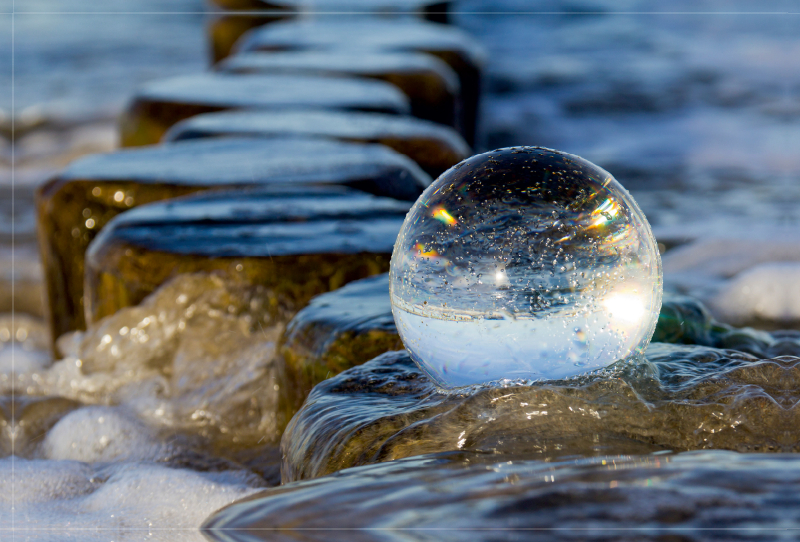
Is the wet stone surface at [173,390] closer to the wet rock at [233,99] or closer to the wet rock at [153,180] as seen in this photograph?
the wet rock at [153,180]

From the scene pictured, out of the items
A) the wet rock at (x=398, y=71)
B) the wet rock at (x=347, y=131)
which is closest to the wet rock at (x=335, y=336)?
the wet rock at (x=347, y=131)

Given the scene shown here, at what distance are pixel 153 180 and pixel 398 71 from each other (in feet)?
8.75

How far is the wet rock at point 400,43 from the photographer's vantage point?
6996 mm

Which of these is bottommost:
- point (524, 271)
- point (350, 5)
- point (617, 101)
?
point (617, 101)

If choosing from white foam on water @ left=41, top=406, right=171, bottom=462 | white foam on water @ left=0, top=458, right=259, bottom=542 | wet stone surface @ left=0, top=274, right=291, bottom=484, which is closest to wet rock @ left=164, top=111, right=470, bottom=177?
wet stone surface @ left=0, top=274, right=291, bottom=484

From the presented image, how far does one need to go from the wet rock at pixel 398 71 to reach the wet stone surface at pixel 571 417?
4406mm

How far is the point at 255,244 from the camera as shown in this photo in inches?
108

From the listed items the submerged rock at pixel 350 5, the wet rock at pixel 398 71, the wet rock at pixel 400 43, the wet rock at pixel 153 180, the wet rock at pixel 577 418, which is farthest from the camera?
the submerged rock at pixel 350 5

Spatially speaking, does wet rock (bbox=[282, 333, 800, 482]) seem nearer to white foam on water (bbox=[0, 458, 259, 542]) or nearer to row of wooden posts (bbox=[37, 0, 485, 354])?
white foam on water (bbox=[0, 458, 259, 542])

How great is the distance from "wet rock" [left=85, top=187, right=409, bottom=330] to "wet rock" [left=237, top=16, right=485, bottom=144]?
386 cm

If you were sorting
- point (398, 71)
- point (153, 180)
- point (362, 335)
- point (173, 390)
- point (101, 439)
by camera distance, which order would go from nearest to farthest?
1. point (362, 335)
2. point (101, 439)
3. point (173, 390)
4. point (153, 180)
5. point (398, 71)

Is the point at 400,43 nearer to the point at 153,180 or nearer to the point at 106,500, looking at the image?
the point at 153,180

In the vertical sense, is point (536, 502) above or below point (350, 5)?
above

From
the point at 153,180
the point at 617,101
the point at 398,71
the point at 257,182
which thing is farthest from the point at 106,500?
the point at 617,101
